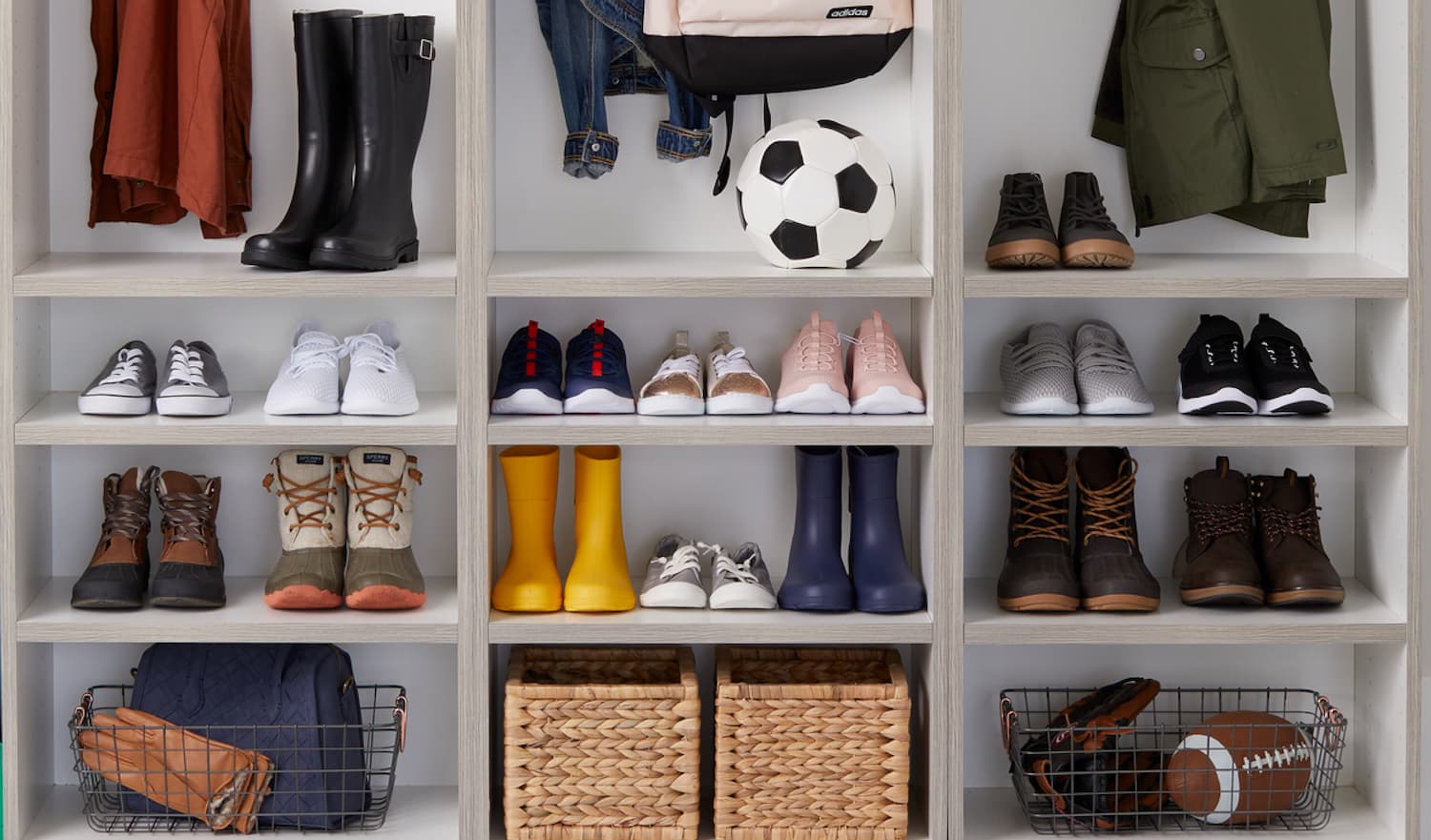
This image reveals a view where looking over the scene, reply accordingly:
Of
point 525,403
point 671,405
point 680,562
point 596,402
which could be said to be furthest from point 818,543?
point 525,403

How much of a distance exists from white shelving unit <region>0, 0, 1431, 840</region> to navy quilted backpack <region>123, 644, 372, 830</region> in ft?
0.34

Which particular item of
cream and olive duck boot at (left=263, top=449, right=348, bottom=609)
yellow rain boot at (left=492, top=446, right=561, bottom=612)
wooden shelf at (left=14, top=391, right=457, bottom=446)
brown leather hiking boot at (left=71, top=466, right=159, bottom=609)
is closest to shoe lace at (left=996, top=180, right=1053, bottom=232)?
yellow rain boot at (left=492, top=446, right=561, bottom=612)

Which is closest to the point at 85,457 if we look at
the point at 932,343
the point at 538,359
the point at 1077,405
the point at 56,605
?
the point at 56,605

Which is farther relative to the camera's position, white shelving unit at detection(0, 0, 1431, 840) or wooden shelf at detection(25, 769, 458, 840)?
wooden shelf at detection(25, 769, 458, 840)

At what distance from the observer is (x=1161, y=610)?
278 centimetres

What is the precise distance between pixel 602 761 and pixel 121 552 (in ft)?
3.02

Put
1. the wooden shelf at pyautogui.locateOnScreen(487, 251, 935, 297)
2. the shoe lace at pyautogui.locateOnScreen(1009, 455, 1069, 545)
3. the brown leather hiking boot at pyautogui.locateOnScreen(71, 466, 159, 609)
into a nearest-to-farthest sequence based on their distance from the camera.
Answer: the wooden shelf at pyautogui.locateOnScreen(487, 251, 935, 297) → the brown leather hiking boot at pyautogui.locateOnScreen(71, 466, 159, 609) → the shoe lace at pyautogui.locateOnScreen(1009, 455, 1069, 545)

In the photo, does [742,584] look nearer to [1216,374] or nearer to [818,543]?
[818,543]

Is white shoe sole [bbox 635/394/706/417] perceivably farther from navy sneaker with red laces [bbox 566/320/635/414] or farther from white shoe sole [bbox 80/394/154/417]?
white shoe sole [bbox 80/394/154/417]

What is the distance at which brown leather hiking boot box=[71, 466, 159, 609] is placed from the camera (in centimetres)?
271

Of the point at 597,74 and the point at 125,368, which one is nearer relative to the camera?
the point at 125,368

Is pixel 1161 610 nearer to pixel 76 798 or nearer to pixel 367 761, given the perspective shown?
pixel 367 761

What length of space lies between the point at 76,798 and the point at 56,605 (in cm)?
39

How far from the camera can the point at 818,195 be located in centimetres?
265
